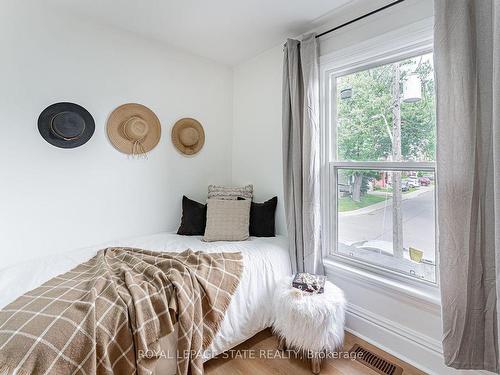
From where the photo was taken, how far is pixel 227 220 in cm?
236

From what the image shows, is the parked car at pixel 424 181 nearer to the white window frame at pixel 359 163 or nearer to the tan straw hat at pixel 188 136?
the white window frame at pixel 359 163

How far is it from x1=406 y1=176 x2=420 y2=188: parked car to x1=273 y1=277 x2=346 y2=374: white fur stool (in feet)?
2.91

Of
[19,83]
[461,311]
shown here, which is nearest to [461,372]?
[461,311]

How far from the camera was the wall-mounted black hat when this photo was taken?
192 centimetres

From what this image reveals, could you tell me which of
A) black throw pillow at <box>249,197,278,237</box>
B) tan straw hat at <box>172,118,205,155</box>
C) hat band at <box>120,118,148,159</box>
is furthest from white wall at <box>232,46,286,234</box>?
hat band at <box>120,118,148,159</box>

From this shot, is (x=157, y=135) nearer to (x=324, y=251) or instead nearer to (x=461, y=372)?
(x=324, y=251)

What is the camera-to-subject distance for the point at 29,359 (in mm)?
991

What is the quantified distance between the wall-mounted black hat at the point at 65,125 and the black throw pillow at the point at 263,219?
1554 millimetres

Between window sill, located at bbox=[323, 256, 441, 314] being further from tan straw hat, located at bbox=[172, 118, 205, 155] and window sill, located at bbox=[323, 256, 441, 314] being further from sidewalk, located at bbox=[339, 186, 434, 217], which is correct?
tan straw hat, located at bbox=[172, 118, 205, 155]

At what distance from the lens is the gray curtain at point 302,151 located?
2068mm

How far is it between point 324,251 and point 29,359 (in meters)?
1.92

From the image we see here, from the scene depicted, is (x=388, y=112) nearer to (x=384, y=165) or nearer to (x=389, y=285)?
(x=384, y=165)

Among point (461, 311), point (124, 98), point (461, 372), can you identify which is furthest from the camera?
point (124, 98)

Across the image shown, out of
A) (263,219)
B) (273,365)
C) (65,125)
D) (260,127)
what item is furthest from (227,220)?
(65,125)
